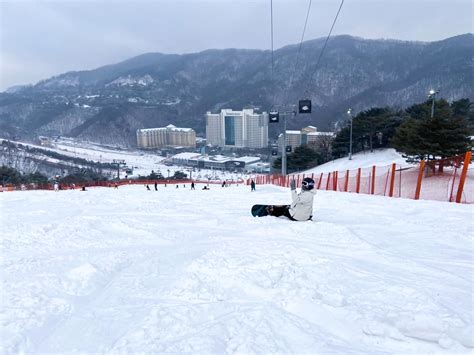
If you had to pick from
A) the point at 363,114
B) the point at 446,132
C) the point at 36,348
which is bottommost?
the point at 36,348

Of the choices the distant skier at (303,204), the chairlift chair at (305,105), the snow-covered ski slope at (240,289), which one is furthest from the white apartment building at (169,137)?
the snow-covered ski slope at (240,289)

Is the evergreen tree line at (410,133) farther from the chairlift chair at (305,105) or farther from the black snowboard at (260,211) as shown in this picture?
the black snowboard at (260,211)

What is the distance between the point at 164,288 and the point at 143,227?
3.29 metres

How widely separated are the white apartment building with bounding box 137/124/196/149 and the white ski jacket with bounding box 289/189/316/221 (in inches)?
7399

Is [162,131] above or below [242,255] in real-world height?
above

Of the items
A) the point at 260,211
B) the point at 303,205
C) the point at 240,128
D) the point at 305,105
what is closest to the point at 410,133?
the point at 305,105

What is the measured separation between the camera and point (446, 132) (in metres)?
22.6

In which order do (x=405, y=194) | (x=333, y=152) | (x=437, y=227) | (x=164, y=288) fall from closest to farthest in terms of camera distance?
(x=164, y=288) < (x=437, y=227) < (x=405, y=194) < (x=333, y=152)

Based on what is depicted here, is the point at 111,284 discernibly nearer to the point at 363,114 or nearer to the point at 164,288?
the point at 164,288

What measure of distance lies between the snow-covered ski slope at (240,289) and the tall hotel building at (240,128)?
537ft

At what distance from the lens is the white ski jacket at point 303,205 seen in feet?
22.6

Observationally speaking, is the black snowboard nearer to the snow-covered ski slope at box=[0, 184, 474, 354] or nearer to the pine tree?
the snow-covered ski slope at box=[0, 184, 474, 354]

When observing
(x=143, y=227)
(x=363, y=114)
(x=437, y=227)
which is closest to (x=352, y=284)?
(x=437, y=227)

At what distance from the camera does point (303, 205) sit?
698 centimetres
